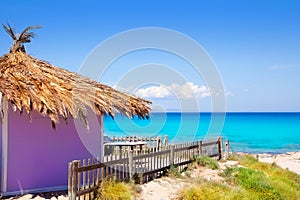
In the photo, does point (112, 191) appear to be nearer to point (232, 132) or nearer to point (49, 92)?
point (49, 92)

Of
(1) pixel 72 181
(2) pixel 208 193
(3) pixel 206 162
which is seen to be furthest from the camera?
(3) pixel 206 162

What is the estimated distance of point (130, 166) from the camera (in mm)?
9055

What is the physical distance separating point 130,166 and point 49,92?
9.25 ft

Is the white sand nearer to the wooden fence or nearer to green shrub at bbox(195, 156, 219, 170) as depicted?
green shrub at bbox(195, 156, 219, 170)

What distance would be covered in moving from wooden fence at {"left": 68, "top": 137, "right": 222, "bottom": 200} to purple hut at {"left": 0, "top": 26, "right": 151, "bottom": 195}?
0.64 metres

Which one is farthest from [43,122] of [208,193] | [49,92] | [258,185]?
[258,185]

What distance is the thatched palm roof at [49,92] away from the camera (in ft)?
25.1

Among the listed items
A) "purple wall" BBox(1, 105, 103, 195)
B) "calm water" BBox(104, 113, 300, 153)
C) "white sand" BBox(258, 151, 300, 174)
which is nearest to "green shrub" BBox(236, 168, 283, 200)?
"purple wall" BBox(1, 105, 103, 195)

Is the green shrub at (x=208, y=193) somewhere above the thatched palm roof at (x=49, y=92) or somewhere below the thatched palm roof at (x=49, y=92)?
below

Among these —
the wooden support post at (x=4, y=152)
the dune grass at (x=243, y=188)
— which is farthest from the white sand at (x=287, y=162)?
the wooden support post at (x=4, y=152)

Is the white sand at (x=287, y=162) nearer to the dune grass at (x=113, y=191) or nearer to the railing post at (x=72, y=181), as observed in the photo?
the dune grass at (x=113, y=191)

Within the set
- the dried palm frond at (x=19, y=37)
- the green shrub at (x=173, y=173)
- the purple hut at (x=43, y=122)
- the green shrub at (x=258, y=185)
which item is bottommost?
the green shrub at (x=258, y=185)

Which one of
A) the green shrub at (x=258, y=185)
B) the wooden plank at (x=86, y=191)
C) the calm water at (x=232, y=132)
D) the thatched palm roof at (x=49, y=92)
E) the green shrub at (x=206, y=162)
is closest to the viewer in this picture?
the wooden plank at (x=86, y=191)

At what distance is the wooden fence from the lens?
721 centimetres
